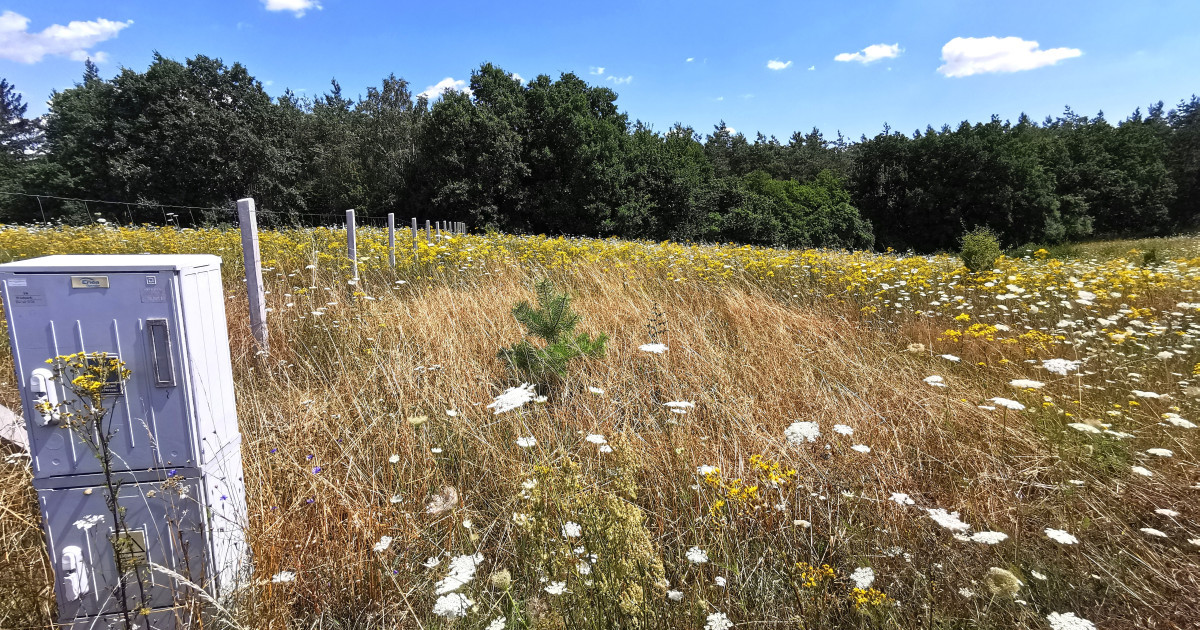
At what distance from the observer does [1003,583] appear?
1471mm

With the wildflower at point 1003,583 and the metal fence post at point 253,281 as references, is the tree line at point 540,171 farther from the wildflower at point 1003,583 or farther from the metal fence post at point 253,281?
the wildflower at point 1003,583

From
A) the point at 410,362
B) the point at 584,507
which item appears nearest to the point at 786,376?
the point at 584,507

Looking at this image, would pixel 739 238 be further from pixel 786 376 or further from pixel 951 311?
pixel 786 376

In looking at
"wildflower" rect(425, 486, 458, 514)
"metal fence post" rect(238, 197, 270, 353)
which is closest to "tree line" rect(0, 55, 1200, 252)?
"metal fence post" rect(238, 197, 270, 353)

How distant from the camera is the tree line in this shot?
1130 inches

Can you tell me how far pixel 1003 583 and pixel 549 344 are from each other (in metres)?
2.34

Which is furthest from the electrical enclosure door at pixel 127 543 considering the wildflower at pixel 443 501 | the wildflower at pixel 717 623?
the wildflower at pixel 717 623

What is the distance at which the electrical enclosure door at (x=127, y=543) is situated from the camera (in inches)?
59.2

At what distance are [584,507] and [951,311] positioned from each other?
15.9 feet

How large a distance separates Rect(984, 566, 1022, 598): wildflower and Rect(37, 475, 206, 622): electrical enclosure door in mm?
2352

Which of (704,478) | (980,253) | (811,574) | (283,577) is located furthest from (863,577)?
(980,253)

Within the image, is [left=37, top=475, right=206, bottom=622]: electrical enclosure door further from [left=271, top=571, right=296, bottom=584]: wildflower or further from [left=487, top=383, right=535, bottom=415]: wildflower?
[left=487, top=383, right=535, bottom=415]: wildflower

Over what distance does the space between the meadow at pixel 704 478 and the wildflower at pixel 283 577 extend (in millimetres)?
48

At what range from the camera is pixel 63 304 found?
1457mm
